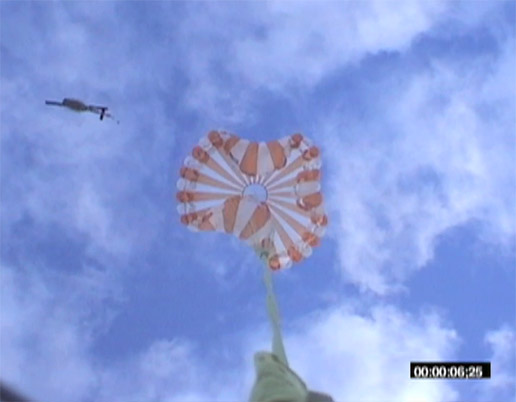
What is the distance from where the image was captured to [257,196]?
33.2 feet

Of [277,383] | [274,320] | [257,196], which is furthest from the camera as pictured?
[257,196]

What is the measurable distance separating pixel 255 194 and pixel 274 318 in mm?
2171

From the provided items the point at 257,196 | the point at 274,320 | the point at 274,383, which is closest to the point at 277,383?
the point at 274,383

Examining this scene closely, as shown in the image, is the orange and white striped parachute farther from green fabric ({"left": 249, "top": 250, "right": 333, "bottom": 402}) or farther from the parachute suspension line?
green fabric ({"left": 249, "top": 250, "right": 333, "bottom": 402})

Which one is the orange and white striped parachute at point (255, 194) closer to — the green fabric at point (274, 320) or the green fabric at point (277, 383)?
the green fabric at point (274, 320)

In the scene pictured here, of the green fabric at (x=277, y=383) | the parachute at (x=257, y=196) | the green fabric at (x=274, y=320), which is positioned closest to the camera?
the green fabric at (x=277, y=383)

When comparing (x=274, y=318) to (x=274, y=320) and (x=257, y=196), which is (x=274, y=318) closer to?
(x=274, y=320)

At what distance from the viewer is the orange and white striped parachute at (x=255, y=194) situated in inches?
396

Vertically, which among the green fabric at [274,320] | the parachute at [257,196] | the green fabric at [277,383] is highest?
the parachute at [257,196]

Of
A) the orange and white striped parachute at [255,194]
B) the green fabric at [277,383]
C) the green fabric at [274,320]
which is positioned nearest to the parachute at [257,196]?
the orange and white striped parachute at [255,194]

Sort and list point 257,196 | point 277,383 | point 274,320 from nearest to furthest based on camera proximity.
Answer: point 277,383, point 274,320, point 257,196

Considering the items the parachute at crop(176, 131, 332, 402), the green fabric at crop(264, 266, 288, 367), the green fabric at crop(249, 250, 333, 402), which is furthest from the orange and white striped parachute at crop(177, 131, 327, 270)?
the green fabric at crop(249, 250, 333, 402)

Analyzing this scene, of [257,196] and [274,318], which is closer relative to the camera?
[274,318]

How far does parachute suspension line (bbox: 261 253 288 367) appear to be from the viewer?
7.68m
